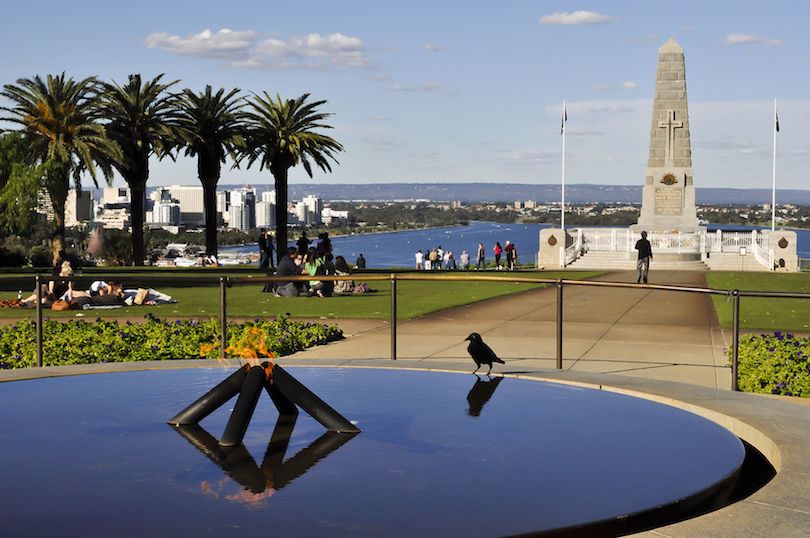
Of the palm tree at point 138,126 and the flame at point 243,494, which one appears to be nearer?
the flame at point 243,494

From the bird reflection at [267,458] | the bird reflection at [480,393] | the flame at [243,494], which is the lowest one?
the bird reflection at [480,393]

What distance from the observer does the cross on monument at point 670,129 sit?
45469 mm

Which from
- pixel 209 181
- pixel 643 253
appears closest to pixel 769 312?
pixel 643 253

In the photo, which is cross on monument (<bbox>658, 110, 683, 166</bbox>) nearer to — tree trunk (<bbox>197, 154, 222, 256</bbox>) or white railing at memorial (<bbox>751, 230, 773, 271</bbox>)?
white railing at memorial (<bbox>751, 230, 773, 271</bbox>)

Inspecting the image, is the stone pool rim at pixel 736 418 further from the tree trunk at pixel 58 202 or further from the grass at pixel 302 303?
the tree trunk at pixel 58 202

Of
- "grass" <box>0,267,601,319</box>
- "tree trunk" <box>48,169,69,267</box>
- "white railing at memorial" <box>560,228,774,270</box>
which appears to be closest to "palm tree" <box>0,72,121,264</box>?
"tree trunk" <box>48,169,69,267</box>

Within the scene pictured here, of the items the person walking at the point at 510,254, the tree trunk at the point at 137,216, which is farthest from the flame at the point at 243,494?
the tree trunk at the point at 137,216

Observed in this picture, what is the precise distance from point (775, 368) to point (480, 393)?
3568mm

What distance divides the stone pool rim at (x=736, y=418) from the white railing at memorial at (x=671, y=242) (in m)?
36.1

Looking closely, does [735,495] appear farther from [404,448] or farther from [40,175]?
[40,175]

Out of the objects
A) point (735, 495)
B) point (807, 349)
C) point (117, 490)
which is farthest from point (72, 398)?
point (807, 349)

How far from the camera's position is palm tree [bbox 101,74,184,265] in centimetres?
4516

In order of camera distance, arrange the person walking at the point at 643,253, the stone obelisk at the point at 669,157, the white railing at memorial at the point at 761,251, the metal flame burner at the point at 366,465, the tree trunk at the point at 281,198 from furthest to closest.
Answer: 1. the tree trunk at the point at 281,198
2. the stone obelisk at the point at 669,157
3. the white railing at memorial at the point at 761,251
4. the person walking at the point at 643,253
5. the metal flame burner at the point at 366,465

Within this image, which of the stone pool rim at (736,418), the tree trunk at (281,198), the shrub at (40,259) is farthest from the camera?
the shrub at (40,259)
